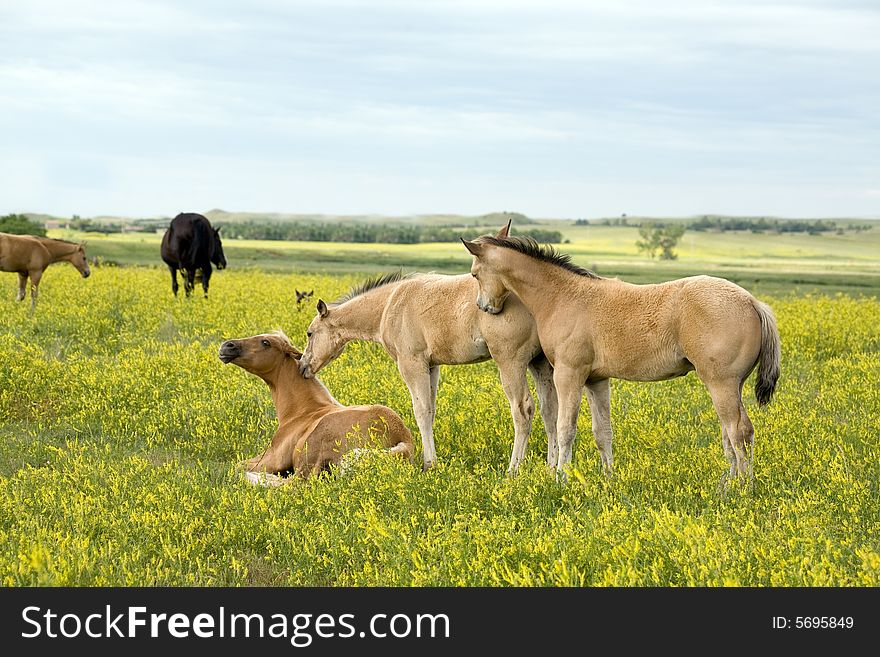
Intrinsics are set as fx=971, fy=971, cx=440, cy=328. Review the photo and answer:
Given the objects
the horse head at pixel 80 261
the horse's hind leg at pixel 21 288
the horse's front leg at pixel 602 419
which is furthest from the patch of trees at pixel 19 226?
the horse's front leg at pixel 602 419

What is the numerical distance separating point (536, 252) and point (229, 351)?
3.25 metres

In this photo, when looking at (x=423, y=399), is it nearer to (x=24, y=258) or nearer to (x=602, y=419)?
(x=602, y=419)

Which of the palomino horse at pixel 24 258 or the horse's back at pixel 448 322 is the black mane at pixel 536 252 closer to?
the horse's back at pixel 448 322

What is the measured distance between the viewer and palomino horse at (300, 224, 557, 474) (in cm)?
910

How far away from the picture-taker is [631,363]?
841 centimetres

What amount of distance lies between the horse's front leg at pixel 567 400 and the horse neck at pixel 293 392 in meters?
2.63

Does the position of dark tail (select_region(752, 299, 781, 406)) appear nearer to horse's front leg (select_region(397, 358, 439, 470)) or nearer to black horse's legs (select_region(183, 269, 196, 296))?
horse's front leg (select_region(397, 358, 439, 470))

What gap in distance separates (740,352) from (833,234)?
379 ft

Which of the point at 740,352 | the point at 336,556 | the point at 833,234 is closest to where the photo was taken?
the point at 336,556

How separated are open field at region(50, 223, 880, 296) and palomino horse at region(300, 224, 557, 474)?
28926 millimetres

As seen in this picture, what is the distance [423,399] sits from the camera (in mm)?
9555

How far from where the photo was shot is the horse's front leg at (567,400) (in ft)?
28.0
